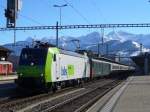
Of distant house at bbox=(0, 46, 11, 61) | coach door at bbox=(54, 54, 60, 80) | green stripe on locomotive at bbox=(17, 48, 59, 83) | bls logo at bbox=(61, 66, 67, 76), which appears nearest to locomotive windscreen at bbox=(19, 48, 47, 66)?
green stripe on locomotive at bbox=(17, 48, 59, 83)

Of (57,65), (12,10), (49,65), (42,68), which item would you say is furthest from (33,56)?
(12,10)

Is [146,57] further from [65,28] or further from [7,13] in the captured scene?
[7,13]

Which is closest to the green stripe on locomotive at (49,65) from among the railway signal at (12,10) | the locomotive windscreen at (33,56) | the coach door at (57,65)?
the locomotive windscreen at (33,56)

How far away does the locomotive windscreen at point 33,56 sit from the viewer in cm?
2916

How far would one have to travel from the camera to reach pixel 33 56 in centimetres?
2961

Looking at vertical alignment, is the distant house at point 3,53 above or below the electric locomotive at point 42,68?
above

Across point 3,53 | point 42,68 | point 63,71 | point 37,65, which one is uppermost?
point 3,53

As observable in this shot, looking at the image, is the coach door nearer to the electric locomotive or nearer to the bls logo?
the electric locomotive

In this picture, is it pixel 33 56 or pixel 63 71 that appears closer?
pixel 33 56

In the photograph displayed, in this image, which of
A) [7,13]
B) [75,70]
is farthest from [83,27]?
[7,13]

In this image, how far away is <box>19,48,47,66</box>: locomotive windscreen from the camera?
29.2 metres

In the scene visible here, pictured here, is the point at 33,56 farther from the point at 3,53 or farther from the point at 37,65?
the point at 3,53

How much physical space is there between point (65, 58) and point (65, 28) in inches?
1339

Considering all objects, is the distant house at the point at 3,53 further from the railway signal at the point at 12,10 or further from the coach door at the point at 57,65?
the railway signal at the point at 12,10
